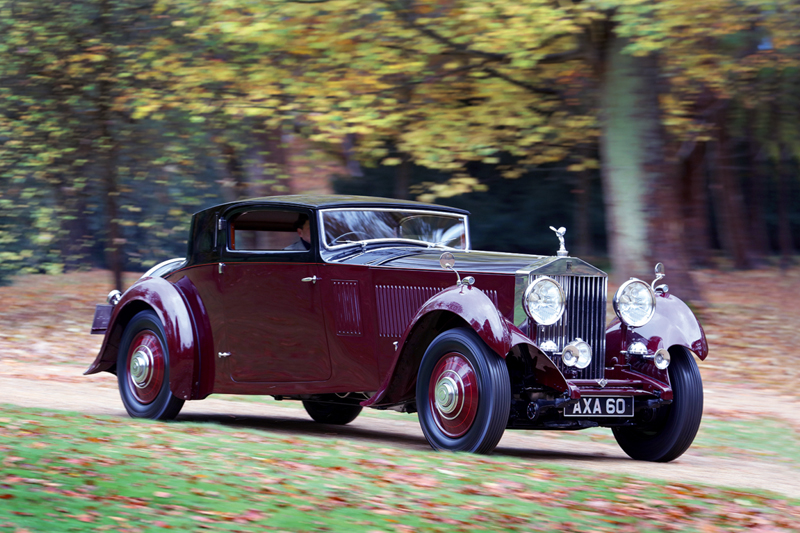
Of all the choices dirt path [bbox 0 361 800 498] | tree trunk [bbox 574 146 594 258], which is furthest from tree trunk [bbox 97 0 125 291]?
tree trunk [bbox 574 146 594 258]

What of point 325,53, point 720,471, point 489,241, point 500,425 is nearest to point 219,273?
point 500,425

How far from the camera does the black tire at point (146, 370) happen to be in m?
8.27

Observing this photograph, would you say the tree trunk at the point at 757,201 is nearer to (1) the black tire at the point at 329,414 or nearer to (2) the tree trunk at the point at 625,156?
(2) the tree trunk at the point at 625,156

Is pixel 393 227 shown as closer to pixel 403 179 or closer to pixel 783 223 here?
pixel 403 179

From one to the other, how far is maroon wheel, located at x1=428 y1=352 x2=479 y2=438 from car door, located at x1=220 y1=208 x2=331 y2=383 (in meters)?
1.20

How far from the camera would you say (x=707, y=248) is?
28.4 metres

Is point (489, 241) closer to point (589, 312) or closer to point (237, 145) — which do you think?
point (237, 145)

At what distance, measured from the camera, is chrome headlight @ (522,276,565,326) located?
655 cm

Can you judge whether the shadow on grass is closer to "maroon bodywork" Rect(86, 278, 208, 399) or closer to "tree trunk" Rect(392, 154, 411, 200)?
"maroon bodywork" Rect(86, 278, 208, 399)

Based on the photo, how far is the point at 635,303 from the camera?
23.9ft

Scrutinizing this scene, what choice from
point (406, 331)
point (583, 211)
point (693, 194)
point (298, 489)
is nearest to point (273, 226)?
point (406, 331)

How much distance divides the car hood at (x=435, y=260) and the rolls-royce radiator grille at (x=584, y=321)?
A: 0.90 feet

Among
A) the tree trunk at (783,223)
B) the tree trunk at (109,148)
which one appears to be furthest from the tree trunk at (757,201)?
the tree trunk at (109,148)

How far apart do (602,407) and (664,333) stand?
93 cm
